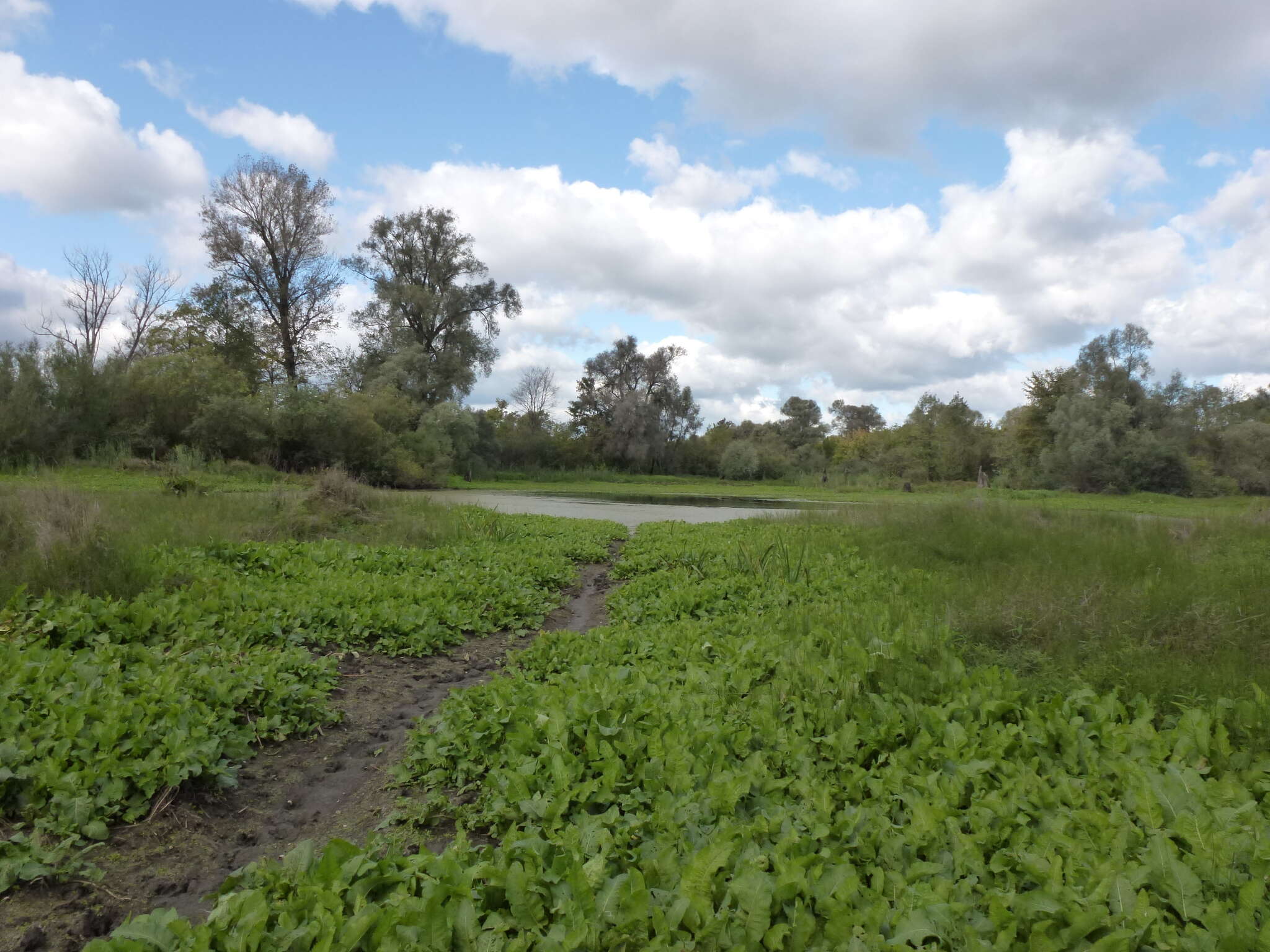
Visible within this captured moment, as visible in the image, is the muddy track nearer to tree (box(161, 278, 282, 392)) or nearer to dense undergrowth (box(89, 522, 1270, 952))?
dense undergrowth (box(89, 522, 1270, 952))

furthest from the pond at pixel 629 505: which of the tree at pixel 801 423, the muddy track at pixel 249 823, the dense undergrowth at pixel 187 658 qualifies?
the tree at pixel 801 423

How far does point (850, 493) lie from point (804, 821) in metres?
39.0

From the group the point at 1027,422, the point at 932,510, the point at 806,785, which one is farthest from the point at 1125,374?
the point at 806,785

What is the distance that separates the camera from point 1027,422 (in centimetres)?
5056

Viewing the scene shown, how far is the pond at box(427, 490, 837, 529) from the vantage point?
71.3 ft

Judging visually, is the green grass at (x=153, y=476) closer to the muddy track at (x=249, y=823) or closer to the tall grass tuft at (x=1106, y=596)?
the muddy track at (x=249, y=823)

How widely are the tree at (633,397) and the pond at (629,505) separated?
22373mm

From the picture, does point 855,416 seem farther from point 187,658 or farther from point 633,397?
point 187,658

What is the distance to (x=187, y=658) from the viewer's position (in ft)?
16.1

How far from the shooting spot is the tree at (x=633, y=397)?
6344cm

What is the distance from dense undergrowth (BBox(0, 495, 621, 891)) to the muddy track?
0.41 ft

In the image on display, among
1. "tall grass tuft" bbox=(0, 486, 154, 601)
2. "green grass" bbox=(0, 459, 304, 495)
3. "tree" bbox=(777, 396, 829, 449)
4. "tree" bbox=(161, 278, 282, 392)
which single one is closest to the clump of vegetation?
"green grass" bbox=(0, 459, 304, 495)

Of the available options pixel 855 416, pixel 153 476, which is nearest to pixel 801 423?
pixel 855 416

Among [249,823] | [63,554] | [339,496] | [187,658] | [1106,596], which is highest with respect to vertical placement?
[339,496]
